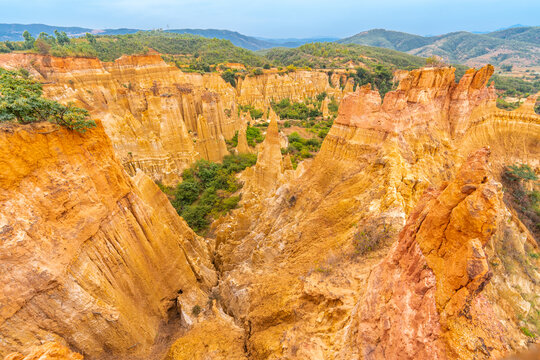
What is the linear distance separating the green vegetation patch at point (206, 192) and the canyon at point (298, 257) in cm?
688

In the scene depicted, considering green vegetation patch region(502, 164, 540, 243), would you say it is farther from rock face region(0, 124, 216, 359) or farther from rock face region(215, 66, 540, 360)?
rock face region(0, 124, 216, 359)

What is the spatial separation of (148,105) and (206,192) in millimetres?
12433

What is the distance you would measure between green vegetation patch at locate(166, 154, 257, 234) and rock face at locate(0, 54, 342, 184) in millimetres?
1841

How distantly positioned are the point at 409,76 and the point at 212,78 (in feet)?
136

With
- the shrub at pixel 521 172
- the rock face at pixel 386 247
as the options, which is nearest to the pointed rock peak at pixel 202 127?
the rock face at pixel 386 247

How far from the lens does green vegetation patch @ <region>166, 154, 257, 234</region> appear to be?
23719 millimetres

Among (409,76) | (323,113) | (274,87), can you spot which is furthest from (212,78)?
(409,76)

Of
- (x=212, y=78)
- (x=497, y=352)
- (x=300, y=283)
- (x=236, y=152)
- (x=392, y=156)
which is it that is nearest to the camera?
(x=497, y=352)

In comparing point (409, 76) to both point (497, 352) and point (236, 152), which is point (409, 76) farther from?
point (236, 152)

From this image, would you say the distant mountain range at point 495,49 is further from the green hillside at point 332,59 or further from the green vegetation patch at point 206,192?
the green vegetation patch at point 206,192

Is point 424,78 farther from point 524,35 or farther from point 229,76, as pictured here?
point 524,35

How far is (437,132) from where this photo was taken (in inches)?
646

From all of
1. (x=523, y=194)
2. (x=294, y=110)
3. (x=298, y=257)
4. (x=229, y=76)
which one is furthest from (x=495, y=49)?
(x=298, y=257)

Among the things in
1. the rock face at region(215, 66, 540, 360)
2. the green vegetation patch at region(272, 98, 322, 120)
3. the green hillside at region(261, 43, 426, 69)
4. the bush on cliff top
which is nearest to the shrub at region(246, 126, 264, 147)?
the green vegetation patch at region(272, 98, 322, 120)
